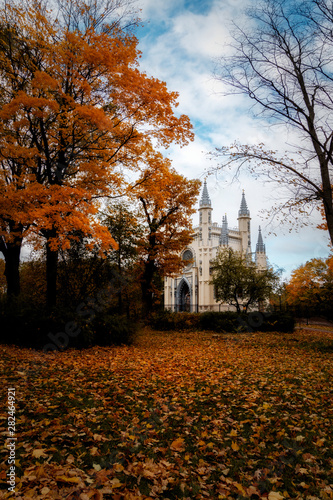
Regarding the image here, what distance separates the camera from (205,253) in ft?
174

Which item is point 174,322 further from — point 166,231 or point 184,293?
point 184,293

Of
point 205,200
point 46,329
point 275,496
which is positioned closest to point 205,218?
point 205,200

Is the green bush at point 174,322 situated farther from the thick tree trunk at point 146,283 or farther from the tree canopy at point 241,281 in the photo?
the tree canopy at point 241,281

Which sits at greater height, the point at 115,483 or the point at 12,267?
the point at 12,267

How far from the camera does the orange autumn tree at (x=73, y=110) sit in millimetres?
9125

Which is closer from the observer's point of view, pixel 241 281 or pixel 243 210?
pixel 241 281

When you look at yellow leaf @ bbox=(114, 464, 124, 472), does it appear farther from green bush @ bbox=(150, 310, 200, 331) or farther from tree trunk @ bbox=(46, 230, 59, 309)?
green bush @ bbox=(150, 310, 200, 331)

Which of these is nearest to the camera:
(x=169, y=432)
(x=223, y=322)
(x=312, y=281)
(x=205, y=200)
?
(x=169, y=432)

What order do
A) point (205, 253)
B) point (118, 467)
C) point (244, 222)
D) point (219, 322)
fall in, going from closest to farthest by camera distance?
point (118, 467), point (219, 322), point (205, 253), point (244, 222)

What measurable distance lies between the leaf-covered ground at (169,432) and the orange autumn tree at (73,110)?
4.27 m

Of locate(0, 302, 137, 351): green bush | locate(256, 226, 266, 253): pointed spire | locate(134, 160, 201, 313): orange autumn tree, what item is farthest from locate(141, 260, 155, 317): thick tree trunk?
locate(256, 226, 266, 253): pointed spire

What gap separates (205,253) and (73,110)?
44605 mm

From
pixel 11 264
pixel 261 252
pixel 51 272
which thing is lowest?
pixel 51 272

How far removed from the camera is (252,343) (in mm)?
14359
